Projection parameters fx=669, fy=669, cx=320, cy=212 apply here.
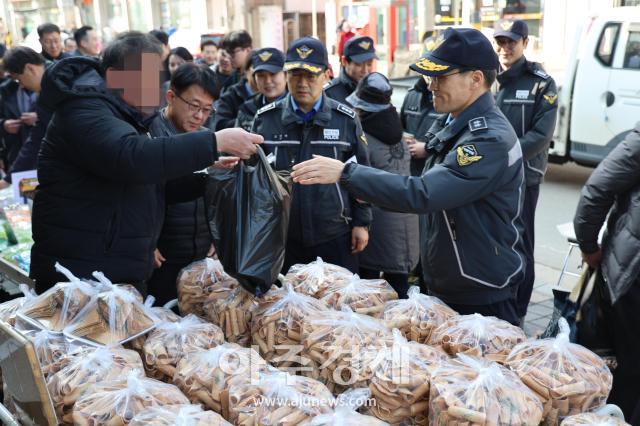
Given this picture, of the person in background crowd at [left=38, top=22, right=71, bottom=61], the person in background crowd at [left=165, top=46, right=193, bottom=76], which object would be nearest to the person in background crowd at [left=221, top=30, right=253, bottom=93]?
the person in background crowd at [left=165, top=46, right=193, bottom=76]

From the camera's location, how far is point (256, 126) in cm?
374

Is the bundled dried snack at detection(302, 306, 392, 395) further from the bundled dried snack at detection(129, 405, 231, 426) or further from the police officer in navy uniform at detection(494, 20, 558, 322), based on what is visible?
the police officer in navy uniform at detection(494, 20, 558, 322)

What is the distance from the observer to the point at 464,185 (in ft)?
7.95

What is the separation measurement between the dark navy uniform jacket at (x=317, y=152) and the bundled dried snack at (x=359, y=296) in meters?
1.10

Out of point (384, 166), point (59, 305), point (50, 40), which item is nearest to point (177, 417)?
point (59, 305)

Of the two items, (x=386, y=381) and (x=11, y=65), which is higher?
(x=11, y=65)

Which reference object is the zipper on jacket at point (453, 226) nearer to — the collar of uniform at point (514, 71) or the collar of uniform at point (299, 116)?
the collar of uniform at point (299, 116)

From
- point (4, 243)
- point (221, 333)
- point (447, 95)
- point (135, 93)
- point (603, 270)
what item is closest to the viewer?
point (221, 333)

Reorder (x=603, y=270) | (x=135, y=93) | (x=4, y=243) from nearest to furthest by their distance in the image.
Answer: (x=135, y=93) < (x=603, y=270) < (x=4, y=243)

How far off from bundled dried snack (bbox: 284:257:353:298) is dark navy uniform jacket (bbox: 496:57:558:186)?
268 cm

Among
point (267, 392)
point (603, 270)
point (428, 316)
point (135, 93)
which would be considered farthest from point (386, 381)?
point (603, 270)

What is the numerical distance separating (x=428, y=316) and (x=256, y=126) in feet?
6.23

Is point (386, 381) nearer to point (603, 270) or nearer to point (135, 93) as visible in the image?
point (135, 93)

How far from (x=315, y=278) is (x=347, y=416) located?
0.90m
